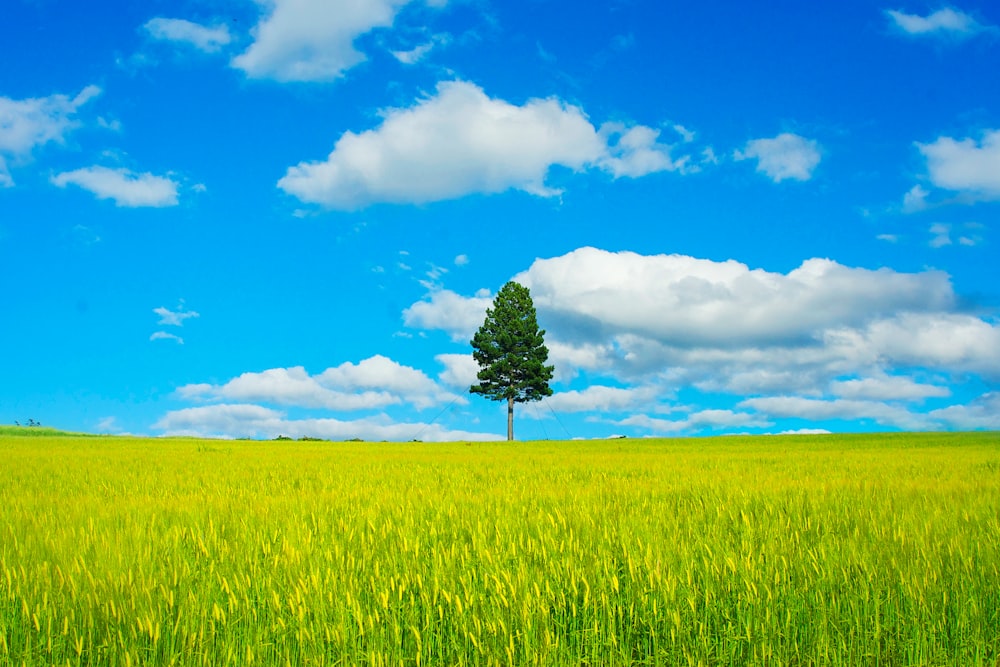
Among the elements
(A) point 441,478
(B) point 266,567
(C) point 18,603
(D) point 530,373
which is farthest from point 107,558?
(D) point 530,373

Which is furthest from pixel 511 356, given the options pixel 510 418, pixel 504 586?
pixel 504 586

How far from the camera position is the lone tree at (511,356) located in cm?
5050

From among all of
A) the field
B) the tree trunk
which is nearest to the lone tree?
the tree trunk

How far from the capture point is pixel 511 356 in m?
50.5

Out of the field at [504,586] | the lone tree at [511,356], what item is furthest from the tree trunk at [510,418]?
the field at [504,586]

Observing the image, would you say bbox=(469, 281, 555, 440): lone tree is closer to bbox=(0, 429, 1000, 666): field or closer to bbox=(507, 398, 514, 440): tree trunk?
bbox=(507, 398, 514, 440): tree trunk

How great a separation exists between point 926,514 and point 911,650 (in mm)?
4354

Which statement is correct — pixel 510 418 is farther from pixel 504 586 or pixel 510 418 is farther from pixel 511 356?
pixel 504 586

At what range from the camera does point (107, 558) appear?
458 cm

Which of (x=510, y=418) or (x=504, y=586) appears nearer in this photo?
(x=504, y=586)

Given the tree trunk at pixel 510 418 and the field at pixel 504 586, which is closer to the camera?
the field at pixel 504 586

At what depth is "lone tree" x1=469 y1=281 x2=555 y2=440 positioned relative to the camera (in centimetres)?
5050

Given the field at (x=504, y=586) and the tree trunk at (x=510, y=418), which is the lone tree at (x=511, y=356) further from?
the field at (x=504, y=586)

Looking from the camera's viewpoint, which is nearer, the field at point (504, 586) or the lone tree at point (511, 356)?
the field at point (504, 586)
